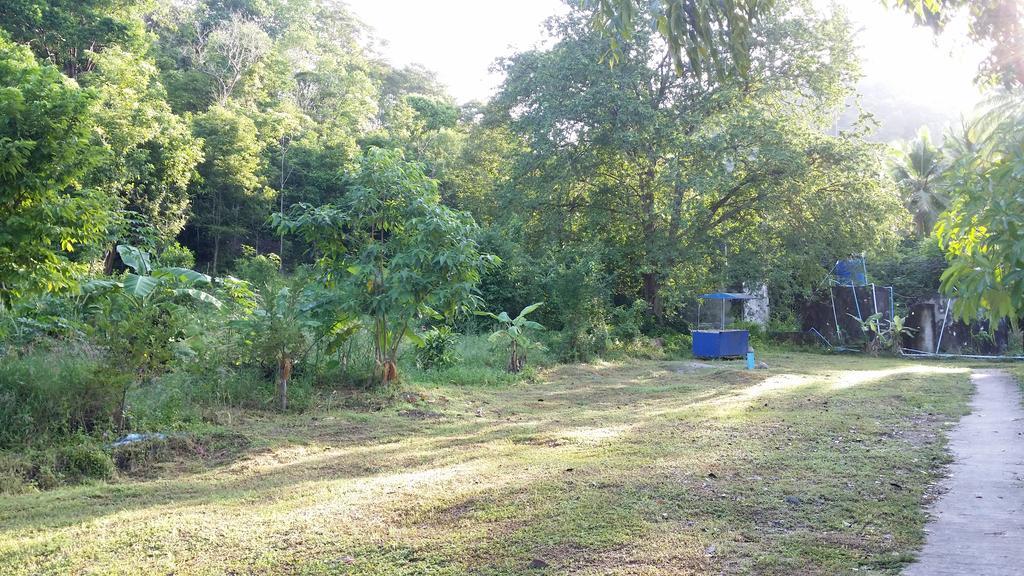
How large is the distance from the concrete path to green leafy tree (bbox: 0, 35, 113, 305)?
639cm

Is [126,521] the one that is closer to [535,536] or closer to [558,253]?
[535,536]

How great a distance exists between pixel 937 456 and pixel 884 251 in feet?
61.5

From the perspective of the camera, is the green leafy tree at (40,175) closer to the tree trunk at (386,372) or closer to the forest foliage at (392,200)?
the forest foliage at (392,200)

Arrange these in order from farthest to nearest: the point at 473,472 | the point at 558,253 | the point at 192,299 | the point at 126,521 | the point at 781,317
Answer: the point at 781,317 → the point at 558,253 → the point at 192,299 → the point at 473,472 → the point at 126,521

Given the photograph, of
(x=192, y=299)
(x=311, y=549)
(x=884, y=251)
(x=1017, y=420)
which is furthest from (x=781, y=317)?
(x=311, y=549)

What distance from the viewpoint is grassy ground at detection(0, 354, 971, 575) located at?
→ 390 centimetres

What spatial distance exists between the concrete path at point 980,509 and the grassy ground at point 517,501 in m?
0.14

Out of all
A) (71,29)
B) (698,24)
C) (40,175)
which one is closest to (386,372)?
(40,175)

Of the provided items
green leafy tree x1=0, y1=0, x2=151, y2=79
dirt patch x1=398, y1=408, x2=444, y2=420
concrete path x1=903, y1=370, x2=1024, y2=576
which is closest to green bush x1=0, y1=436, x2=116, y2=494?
dirt patch x1=398, y1=408, x2=444, y2=420

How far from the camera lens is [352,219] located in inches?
419

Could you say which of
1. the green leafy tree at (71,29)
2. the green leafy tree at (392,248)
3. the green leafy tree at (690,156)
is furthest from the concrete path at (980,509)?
the green leafy tree at (71,29)

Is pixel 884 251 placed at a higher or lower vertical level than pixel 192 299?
higher

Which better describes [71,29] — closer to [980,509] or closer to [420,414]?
[420,414]

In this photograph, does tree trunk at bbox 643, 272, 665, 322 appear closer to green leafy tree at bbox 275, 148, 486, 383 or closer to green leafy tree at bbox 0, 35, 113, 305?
green leafy tree at bbox 275, 148, 486, 383
